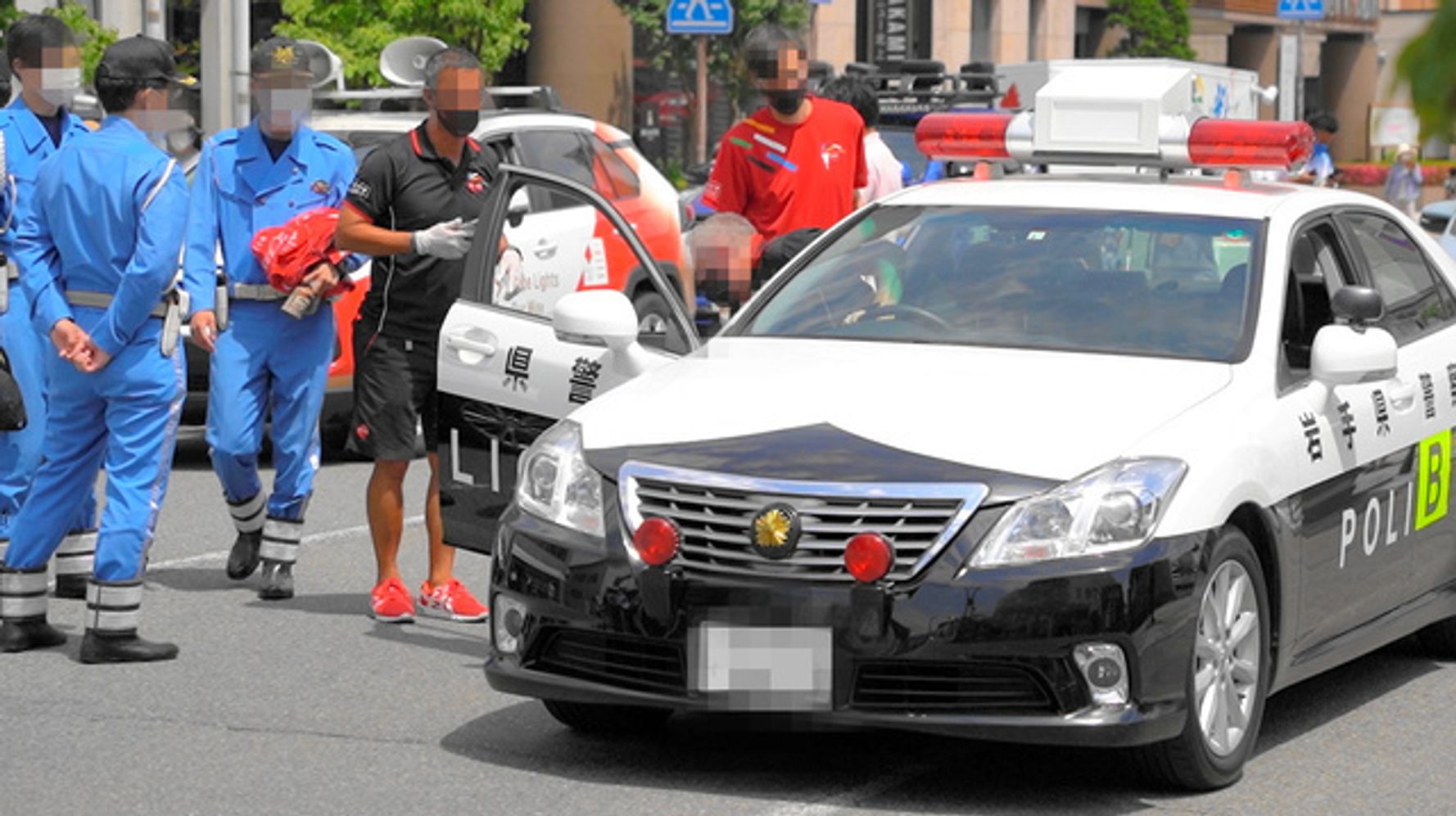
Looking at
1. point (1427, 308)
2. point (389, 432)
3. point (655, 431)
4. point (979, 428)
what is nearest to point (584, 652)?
point (655, 431)

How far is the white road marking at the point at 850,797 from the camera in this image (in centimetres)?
604

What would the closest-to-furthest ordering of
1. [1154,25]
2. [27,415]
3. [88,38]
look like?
[27,415] < [88,38] < [1154,25]

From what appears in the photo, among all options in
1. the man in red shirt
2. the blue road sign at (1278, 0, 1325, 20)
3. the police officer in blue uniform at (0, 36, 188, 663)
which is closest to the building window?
the blue road sign at (1278, 0, 1325, 20)

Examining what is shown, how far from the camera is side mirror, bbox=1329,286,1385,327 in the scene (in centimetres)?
701

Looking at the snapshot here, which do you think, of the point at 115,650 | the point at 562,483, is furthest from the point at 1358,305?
the point at 115,650

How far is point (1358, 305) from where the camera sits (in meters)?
7.01

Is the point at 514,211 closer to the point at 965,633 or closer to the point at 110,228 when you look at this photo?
the point at 110,228

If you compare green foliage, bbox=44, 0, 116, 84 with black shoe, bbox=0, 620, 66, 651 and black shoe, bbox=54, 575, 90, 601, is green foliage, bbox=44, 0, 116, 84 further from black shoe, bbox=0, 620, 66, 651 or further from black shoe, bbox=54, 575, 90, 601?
black shoe, bbox=0, 620, 66, 651

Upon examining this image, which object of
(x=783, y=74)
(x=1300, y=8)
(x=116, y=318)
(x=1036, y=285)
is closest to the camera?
(x=1036, y=285)

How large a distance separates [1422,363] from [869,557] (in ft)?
8.31

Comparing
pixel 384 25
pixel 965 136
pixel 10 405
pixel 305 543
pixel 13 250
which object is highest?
pixel 384 25

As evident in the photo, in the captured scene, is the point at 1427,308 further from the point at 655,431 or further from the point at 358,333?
the point at 358,333

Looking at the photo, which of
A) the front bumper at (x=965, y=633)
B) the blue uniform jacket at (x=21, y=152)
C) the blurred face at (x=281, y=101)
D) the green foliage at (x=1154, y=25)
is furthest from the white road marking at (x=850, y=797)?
the green foliage at (x=1154, y=25)

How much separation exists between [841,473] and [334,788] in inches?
56.7
